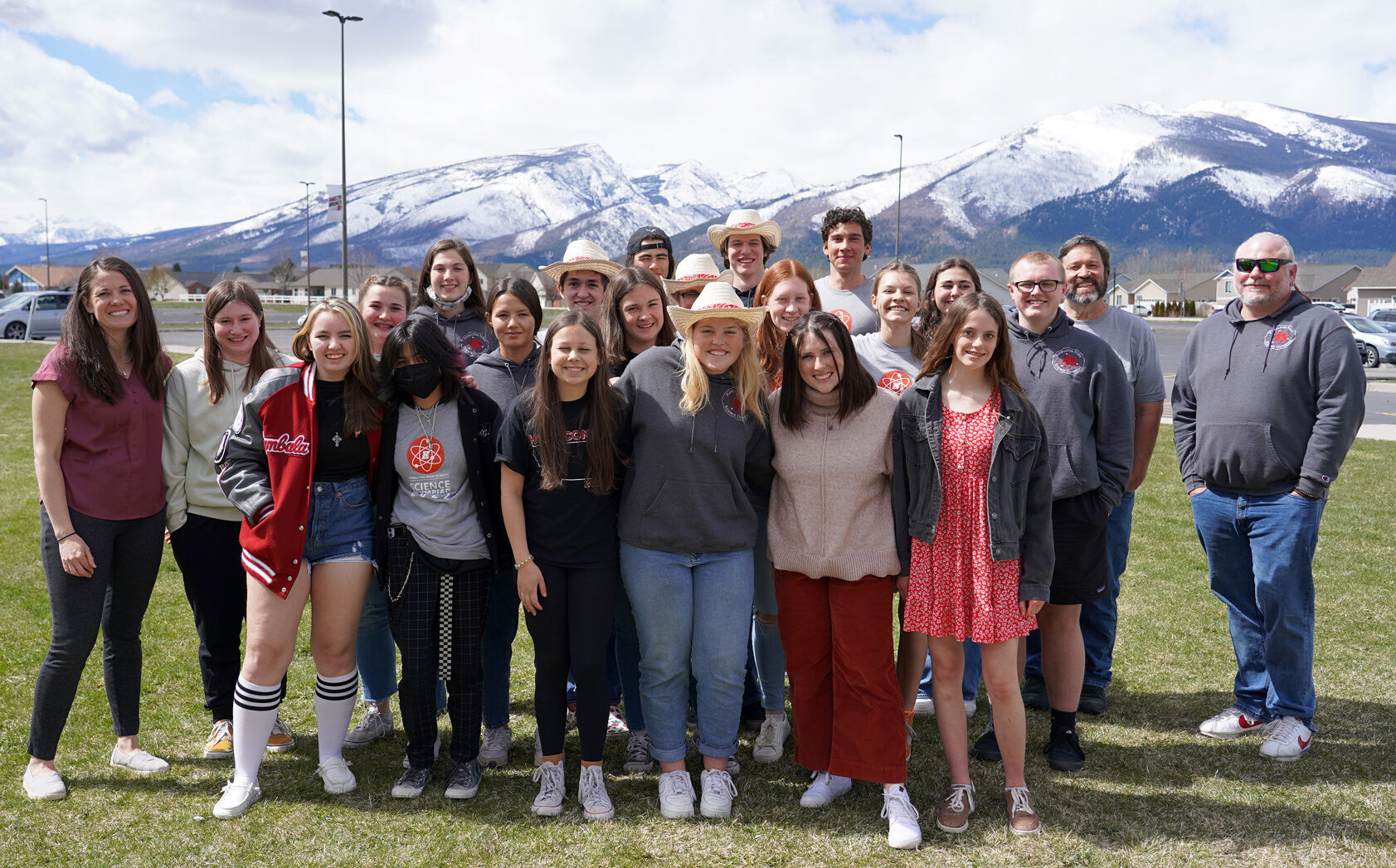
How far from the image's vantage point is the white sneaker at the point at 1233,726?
4383mm

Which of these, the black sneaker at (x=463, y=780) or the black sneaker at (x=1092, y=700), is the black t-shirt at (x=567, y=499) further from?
the black sneaker at (x=1092, y=700)

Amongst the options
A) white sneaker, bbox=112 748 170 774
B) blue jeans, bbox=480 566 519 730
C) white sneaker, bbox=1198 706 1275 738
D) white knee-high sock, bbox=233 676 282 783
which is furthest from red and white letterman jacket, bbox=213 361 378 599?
white sneaker, bbox=1198 706 1275 738

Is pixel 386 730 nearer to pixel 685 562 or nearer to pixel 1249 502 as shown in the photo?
pixel 685 562

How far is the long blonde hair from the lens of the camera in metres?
3.58

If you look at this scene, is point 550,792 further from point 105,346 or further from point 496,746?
point 105,346

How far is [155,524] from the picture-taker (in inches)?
153

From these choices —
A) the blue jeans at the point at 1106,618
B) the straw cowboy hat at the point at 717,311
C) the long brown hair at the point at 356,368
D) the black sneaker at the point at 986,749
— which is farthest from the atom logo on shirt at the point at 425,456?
the blue jeans at the point at 1106,618

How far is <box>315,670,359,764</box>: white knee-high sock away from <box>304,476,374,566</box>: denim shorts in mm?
532

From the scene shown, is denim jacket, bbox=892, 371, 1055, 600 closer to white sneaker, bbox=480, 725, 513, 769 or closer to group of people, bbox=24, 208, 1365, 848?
group of people, bbox=24, 208, 1365, 848

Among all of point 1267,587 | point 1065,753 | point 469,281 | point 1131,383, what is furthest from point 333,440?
point 1267,587

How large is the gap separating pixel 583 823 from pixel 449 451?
1.61 metres

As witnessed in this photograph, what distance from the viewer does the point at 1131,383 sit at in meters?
4.31

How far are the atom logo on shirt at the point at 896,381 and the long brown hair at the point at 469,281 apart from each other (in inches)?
82.6

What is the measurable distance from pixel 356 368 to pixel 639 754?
2142 millimetres
